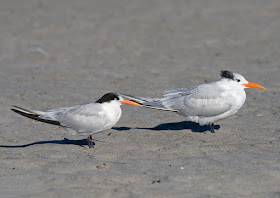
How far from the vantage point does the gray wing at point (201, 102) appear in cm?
723

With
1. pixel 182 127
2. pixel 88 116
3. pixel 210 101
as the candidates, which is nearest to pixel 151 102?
pixel 182 127

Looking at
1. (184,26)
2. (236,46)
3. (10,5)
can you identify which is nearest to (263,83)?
(236,46)

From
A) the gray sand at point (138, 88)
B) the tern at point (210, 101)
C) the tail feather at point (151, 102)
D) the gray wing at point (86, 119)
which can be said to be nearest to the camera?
the gray sand at point (138, 88)

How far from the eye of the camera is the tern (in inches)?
284

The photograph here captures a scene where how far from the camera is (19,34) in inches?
537

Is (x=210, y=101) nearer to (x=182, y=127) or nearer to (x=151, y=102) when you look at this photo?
(x=182, y=127)

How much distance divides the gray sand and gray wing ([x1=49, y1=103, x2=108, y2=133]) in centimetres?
30

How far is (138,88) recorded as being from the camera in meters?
9.74

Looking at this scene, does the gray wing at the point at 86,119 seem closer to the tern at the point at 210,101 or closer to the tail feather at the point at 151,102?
the tern at the point at 210,101

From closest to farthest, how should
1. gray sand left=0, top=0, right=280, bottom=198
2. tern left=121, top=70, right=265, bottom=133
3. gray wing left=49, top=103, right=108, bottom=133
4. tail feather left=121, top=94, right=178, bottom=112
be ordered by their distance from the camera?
gray sand left=0, top=0, right=280, bottom=198, gray wing left=49, top=103, right=108, bottom=133, tern left=121, top=70, right=265, bottom=133, tail feather left=121, top=94, right=178, bottom=112

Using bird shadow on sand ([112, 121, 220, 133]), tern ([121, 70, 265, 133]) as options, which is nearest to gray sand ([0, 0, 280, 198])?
bird shadow on sand ([112, 121, 220, 133])

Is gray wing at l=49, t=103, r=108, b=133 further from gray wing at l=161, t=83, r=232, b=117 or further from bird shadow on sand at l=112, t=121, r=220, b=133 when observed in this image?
gray wing at l=161, t=83, r=232, b=117

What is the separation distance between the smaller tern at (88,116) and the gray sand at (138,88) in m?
0.30

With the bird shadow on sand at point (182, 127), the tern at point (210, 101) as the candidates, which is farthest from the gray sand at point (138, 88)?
the tern at point (210, 101)
